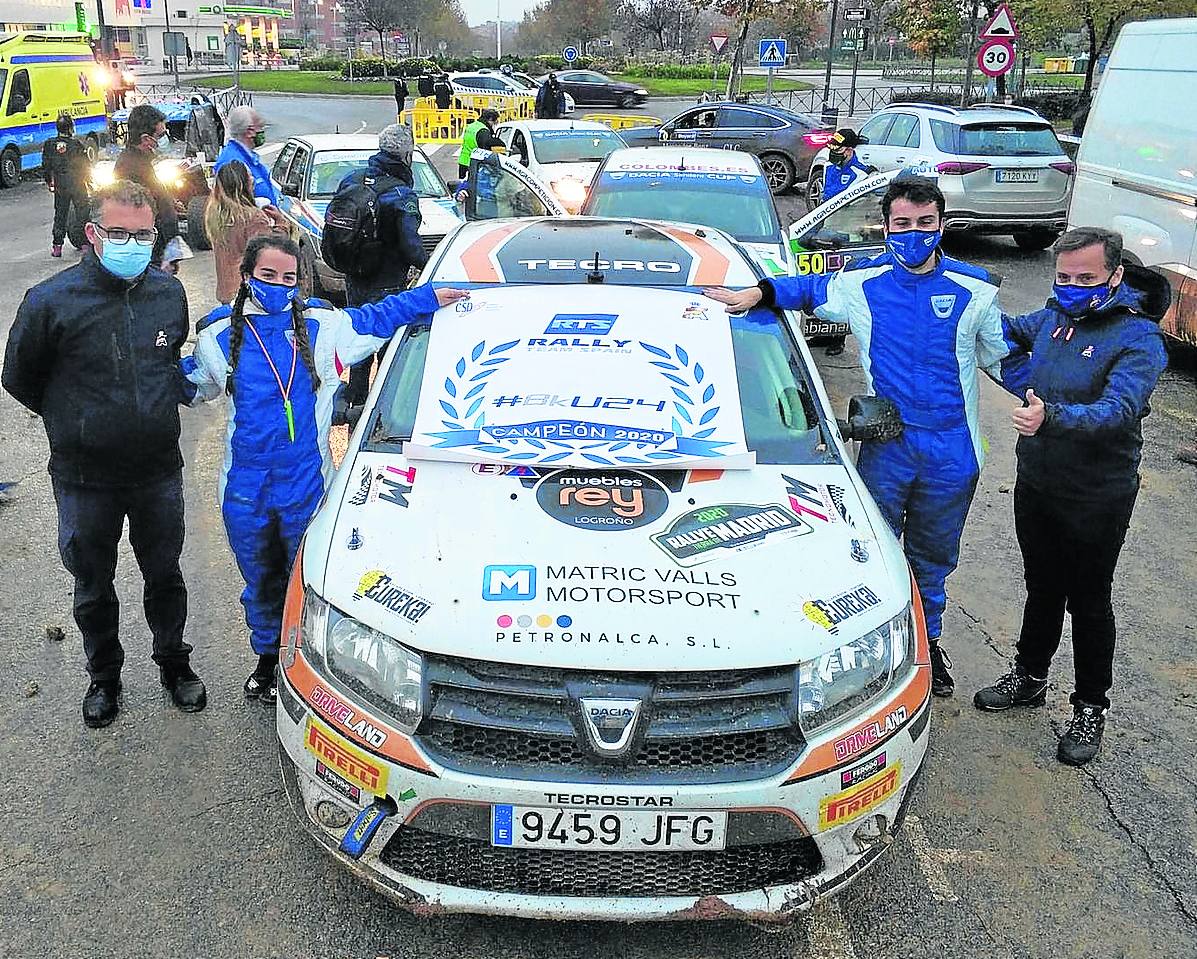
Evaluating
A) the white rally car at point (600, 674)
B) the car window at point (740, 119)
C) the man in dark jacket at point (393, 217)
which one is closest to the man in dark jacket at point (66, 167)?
the man in dark jacket at point (393, 217)

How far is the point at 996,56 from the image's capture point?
53.4ft

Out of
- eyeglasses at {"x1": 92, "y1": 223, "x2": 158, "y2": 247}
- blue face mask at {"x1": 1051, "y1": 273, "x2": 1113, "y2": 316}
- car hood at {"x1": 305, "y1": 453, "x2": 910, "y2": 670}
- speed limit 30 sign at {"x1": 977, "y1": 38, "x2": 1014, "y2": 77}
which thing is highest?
speed limit 30 sign at {"x1": 977, "y1": 38, "x2": 1014, "y2": 77}

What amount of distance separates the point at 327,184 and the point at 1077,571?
31.1ft

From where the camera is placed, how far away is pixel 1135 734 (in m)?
4.25

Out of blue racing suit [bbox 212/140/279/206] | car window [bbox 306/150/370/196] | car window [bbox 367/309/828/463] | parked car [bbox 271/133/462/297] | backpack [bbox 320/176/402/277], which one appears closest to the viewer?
car window [bbox 367/309/828/463]

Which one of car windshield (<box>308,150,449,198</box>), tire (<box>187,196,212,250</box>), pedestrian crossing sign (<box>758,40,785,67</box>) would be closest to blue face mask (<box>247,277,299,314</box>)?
tire (<box>187,196,212,250</box>)

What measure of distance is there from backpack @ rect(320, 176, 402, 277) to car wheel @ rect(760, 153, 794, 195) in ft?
46.0

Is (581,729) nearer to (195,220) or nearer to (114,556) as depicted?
(114,556)

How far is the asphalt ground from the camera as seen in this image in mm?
3135

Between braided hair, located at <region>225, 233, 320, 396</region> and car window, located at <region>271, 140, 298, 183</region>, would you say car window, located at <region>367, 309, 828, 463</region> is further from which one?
car window, located at <region>271, 140, 298, 183</region>

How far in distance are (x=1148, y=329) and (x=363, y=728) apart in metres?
2.87

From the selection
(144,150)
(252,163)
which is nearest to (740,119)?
(144,150)

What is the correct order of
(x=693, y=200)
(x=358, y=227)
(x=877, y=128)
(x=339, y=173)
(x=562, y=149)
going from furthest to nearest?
(x=877, y=128), (x=562, y=149), (x=339, y=173), (x=693, y=200), (x=358, y=227)

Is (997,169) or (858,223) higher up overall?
(997,169)
